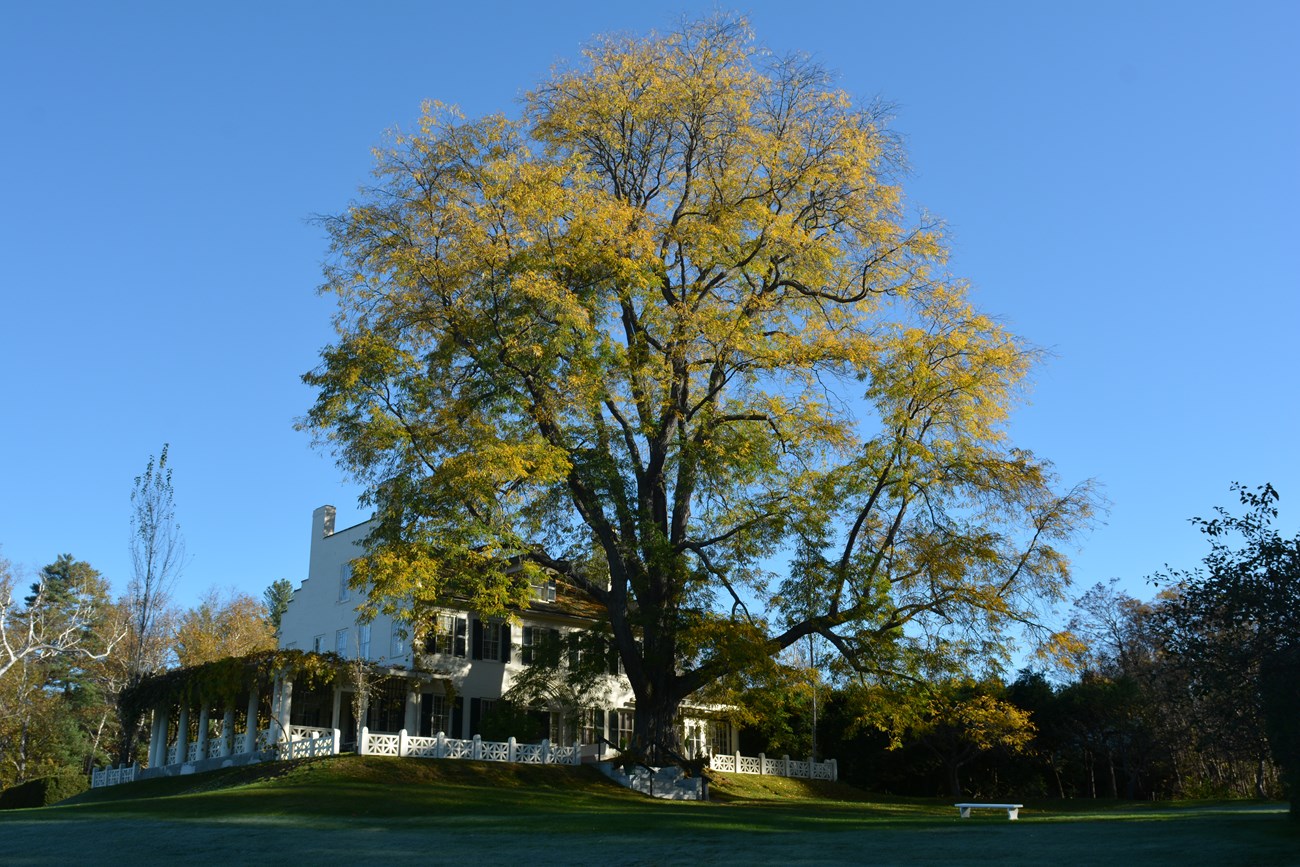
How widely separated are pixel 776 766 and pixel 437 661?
13.9 m

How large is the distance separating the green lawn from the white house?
1116 centimetres

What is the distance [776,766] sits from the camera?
4309cm

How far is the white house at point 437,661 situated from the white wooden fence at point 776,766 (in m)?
1.22

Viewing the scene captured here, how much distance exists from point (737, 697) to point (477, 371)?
38.0 feet

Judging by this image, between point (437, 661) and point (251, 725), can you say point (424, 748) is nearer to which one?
point (251, 725)

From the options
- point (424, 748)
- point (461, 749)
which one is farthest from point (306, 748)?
point (461, 749)

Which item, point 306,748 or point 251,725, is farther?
point 251,725

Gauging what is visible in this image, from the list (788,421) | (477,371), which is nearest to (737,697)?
(788,421)

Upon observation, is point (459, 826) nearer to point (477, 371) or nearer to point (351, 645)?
point (477, 371)

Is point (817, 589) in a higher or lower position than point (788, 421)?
lower

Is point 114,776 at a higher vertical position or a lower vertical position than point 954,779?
higher

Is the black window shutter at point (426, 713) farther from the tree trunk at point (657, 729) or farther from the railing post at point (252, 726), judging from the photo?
the tree trunk at point (657, 729)

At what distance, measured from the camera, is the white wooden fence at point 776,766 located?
4103 cm

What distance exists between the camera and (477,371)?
93.0 ft
